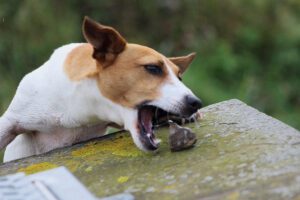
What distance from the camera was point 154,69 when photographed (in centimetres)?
327

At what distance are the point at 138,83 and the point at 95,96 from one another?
0.21 m

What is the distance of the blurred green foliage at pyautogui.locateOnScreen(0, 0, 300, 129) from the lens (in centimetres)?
721

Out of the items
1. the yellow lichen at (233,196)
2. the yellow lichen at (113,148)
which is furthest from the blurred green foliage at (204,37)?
the yellow lichen at (233,196)

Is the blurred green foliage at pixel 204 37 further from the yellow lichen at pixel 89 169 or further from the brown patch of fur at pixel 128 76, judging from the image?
the yellow lichen at pixel 89 169

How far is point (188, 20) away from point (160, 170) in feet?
18.2

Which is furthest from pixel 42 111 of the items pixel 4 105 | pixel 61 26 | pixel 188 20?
pixel 188 20

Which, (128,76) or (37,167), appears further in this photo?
(128,76)

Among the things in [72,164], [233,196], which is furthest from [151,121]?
[233,196]

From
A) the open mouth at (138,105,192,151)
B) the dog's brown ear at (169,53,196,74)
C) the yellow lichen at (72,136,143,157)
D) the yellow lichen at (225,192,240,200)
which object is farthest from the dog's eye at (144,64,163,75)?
the yellow lichen at (225,192,240,200)

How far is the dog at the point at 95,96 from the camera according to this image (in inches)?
125

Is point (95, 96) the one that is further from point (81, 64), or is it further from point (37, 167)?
point (37, 167)

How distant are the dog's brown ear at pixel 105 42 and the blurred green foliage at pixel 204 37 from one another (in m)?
3.54

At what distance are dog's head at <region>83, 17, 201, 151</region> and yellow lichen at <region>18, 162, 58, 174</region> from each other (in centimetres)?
33

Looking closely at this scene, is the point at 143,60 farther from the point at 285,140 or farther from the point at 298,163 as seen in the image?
the point at 298,163
